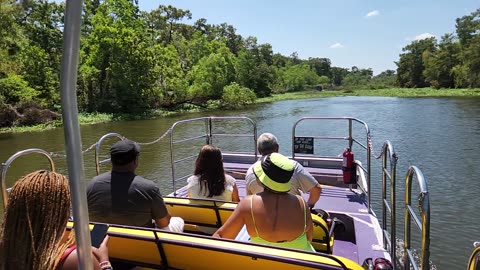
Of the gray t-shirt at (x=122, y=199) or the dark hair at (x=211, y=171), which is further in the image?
the dark hair at (x=211, y=171)

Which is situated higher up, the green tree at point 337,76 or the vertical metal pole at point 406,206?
the green tree at point 337,76

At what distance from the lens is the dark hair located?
12.5 ft

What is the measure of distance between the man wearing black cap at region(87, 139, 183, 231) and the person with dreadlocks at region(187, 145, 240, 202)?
912 millimetres

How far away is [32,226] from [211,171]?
2464 mm

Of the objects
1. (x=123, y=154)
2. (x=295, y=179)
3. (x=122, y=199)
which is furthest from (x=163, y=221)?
(x=295, y=179)

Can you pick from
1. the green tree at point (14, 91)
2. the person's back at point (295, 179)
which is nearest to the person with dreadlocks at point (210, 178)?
the person's back at point (295, 179)

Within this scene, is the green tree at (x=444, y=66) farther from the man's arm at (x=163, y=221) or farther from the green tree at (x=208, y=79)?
the man's arm at (x=163, y=221)

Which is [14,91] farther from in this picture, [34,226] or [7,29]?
[34,226]

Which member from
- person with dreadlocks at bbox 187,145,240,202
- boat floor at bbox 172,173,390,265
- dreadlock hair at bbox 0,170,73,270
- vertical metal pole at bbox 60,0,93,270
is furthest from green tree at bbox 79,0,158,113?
vertical metal pole at bbox 60,0,93,270

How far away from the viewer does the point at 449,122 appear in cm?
2158

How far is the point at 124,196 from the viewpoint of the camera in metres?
2.87

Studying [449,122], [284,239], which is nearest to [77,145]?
[284,239]

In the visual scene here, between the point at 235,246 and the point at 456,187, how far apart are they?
8.96 m

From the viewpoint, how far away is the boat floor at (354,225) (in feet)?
12.8
